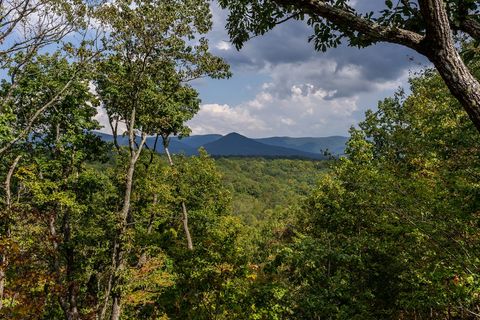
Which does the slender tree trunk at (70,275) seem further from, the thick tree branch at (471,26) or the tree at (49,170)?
the thick tree branch at (471,26)

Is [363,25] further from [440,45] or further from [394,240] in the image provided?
[394,240]

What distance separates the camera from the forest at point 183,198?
33.4 feet

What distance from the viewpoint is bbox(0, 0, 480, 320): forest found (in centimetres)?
1020

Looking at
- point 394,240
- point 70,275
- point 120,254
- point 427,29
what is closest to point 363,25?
point 427,29

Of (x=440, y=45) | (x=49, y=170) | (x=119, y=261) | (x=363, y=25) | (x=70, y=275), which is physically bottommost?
(x=70, y=275)

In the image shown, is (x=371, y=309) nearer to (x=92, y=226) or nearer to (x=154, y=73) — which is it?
(x=154, y=73)

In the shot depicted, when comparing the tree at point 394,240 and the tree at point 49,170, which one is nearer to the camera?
the tree at point 394,240

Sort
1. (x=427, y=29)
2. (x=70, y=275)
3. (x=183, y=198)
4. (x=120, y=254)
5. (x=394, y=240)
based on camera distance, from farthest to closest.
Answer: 1. (x=183, y=198)
2. (x=70, y=275)
3. (x=120, y=254)
4. (x=394, y=240)
5. (x=427, y=29)

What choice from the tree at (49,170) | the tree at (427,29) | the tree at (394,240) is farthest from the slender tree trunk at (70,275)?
the tree at (427,29)

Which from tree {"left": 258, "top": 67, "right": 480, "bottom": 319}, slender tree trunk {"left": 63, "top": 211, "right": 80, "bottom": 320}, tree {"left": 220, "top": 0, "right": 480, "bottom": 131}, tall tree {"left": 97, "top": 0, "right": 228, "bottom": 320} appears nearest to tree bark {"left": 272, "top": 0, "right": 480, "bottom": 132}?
tree {"left": 220, "top": 0, "right": 480, "bottom": 131}

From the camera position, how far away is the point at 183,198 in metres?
24.5

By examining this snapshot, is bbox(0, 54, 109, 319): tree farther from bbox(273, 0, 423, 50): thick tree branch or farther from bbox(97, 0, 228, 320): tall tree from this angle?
bbox(273, 0, 423, 50): thick tree branch

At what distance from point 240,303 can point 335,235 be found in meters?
6.88

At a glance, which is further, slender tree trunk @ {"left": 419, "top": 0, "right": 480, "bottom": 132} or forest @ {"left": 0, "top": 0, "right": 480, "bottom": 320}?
forest @ {"left": 0, "top": 0, "right": 480, "bottom": 320}
